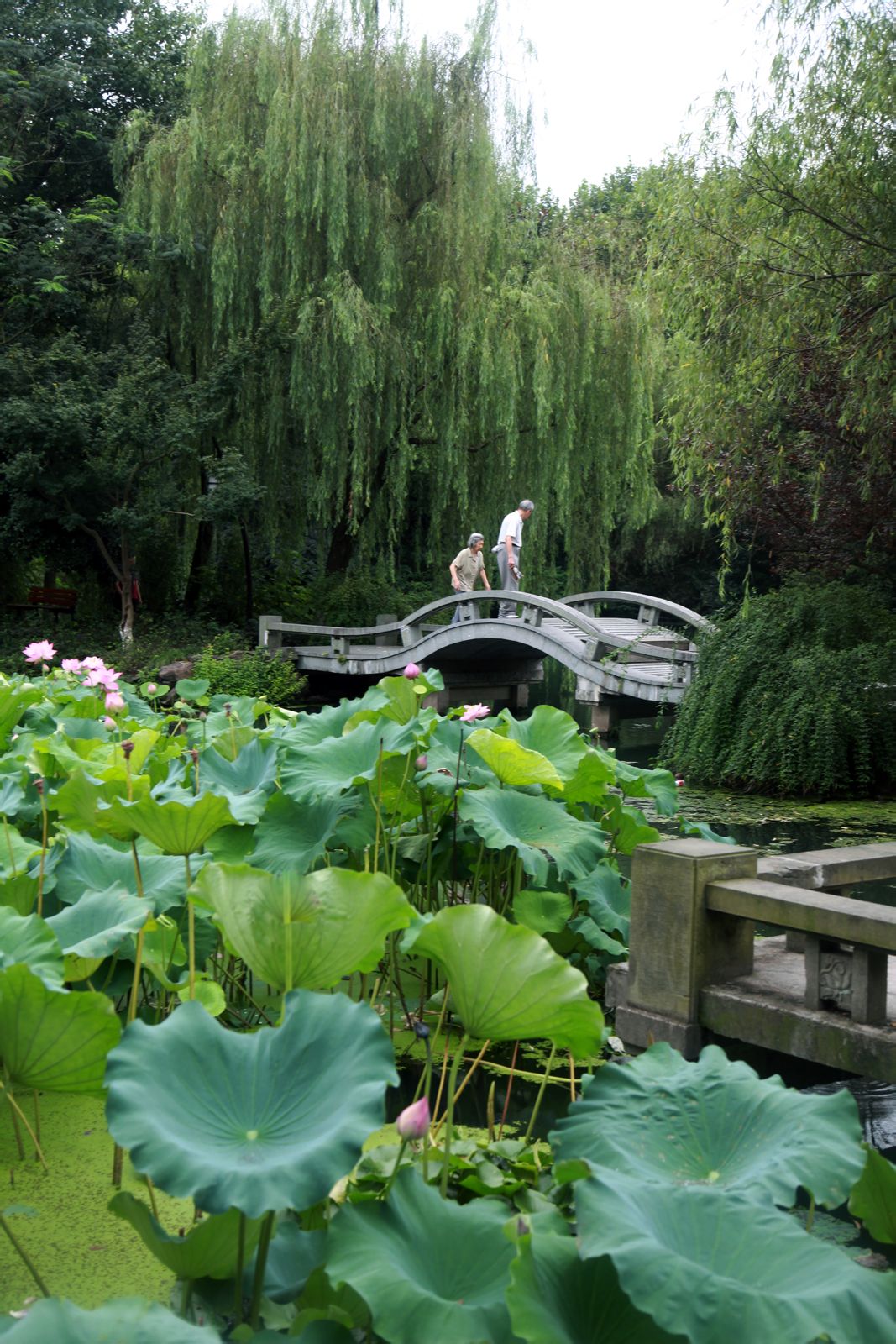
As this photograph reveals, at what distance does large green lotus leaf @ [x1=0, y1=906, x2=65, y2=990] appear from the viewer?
1858mm

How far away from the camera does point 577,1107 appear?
1.62m

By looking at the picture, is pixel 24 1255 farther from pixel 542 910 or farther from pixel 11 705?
pixel 11 705

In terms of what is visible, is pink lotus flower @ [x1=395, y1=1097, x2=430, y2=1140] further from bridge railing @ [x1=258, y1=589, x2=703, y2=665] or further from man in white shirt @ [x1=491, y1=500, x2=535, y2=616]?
man in white shirt @ [x1=491, y1=500, x2=535, y2=616]

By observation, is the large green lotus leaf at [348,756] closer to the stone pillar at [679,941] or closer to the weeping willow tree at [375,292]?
the stone pillar at [679,941]

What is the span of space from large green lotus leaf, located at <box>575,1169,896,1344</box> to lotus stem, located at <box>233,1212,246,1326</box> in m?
0.36

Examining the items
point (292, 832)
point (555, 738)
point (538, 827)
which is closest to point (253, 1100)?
point (292, 832)

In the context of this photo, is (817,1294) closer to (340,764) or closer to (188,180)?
(340,764)

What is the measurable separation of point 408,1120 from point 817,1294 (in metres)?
Answer: 0.47

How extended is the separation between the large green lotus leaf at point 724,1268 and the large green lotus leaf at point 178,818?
1.15 meters

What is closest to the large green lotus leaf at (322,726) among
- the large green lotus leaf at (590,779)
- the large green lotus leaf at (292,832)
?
the large green lotus leaf at (292,832)

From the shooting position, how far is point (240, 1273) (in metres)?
1.38

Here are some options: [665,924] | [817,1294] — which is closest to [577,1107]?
[817,1294]

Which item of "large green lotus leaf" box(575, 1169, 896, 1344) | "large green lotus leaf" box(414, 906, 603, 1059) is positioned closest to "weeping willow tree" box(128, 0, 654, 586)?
"large green lotus leaf" box(414, 906, 603, 1059)

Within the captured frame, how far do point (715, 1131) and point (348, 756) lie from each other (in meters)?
1.69
